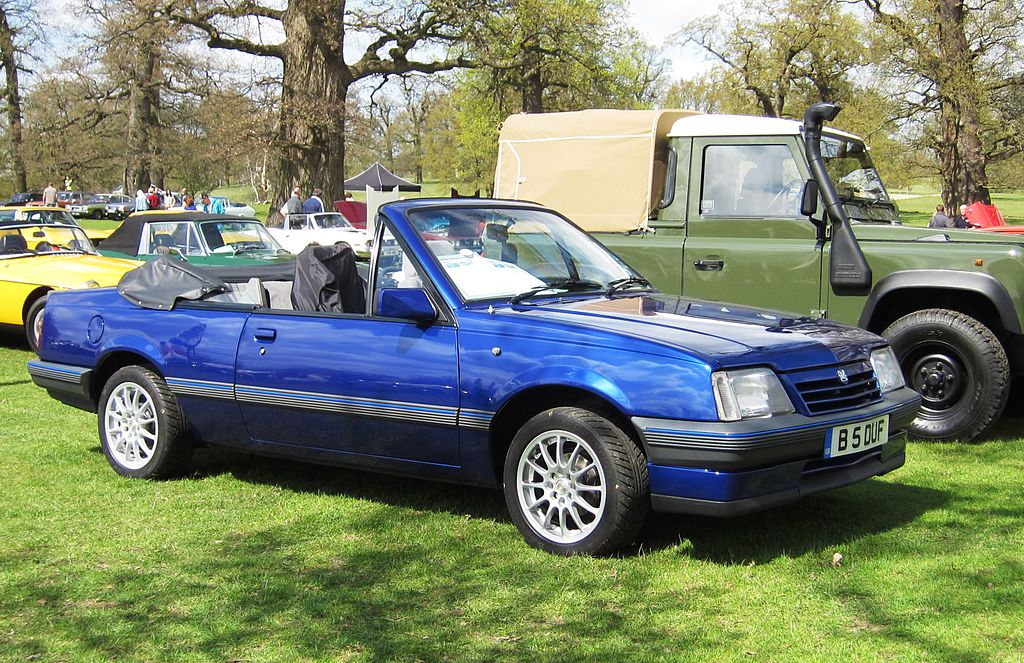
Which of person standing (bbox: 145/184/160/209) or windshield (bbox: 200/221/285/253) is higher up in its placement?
person standing (bbox: 145/184/160/209)

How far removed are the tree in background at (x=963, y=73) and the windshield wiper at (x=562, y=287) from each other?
23.3 meters

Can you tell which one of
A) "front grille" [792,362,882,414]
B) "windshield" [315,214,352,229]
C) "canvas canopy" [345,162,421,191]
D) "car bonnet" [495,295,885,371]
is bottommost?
"front grille" [792,362,882,414]

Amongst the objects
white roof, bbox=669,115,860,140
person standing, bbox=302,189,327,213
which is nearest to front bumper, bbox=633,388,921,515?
white roof, bbox=669,115,860,140

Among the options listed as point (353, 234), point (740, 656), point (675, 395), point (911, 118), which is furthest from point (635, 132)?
point (911, 118)

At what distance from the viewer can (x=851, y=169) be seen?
8.32m

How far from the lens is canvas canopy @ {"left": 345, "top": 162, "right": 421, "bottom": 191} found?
52531mm

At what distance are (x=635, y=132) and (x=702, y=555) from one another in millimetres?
4801

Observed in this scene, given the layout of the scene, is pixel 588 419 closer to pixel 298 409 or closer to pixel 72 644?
pixel 298 409

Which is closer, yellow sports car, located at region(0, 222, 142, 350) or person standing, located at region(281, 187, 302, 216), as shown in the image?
yellow sports car, located at region(0, 222, 142, 350)

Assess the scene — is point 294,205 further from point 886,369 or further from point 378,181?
point 378,181

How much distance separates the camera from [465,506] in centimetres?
564

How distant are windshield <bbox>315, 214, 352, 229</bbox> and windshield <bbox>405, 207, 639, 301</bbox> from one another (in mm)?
21025

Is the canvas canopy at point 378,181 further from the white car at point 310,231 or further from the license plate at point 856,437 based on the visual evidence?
the license plate at point 856,437

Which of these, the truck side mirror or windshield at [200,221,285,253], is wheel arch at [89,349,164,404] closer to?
the truck side mirror
